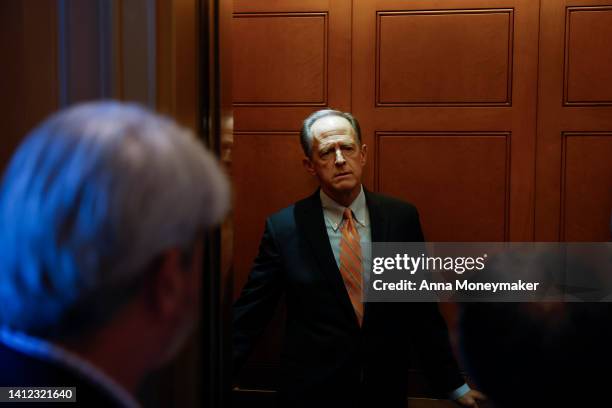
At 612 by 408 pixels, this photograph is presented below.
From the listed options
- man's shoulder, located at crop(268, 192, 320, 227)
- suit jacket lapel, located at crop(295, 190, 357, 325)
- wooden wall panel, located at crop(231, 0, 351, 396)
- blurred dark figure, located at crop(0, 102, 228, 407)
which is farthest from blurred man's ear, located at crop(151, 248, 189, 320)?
wooden wall panel, located at crop(231, 0, 351, 396)

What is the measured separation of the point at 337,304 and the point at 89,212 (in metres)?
1.41

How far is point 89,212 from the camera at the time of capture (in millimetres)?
525

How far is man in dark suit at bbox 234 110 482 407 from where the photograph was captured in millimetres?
1851

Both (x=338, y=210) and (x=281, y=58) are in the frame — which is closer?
(x=338, y=210)

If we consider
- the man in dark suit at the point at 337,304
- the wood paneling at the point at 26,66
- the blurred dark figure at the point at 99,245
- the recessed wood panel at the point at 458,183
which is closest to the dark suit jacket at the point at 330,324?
the man in dark suit at the point at 337,304

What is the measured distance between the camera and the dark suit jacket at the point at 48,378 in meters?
0.57

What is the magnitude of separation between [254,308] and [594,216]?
4.67 ft

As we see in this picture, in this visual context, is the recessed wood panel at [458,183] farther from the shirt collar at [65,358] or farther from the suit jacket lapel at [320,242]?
the shirt collar at [65,358]

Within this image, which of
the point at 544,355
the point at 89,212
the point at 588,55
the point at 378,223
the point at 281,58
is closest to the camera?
the point at 89,212

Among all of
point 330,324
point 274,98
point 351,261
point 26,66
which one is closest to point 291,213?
point 351,261

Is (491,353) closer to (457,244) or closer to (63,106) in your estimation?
(63,106)

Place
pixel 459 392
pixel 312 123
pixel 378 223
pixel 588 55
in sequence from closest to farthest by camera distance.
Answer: pixel 459 392
pixel 378 223
pixel 312 123
pixel 588 55

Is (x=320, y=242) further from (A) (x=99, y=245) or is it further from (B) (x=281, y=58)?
(A) (x=99, y=245)

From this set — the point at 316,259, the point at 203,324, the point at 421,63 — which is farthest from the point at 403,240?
the point at 203,324
